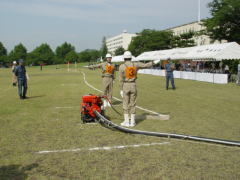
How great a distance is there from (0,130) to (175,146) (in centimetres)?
498

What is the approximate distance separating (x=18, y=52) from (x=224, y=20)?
11521 cm

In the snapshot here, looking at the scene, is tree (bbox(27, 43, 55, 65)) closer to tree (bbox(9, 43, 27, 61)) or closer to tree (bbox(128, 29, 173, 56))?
tree (bbox(9, 43, 27, 61))

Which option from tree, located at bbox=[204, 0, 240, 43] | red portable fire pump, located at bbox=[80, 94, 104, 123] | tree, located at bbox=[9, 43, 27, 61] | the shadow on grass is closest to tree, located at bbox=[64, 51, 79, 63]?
tree, located at bbox=[9, 43, 27, 61]

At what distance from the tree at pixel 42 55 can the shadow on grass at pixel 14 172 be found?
141 metres

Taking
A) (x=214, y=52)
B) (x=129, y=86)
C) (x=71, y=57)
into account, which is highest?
(x=71, y=57)

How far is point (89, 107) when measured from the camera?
843 centimetres

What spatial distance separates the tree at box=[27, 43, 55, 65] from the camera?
14238 centimetres

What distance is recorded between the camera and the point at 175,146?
6.18 meters

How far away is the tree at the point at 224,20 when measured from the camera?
47000 millimetres

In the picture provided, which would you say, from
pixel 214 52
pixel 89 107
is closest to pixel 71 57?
pixel 214 52

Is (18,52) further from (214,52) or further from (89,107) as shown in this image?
(89,107)

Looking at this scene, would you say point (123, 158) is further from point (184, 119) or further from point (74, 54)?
point (74, 54)

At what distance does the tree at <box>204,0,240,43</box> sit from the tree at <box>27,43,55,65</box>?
106 meters

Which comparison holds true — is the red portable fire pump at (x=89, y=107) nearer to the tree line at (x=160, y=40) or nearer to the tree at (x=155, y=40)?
the tree line at (x=160, y=40)
